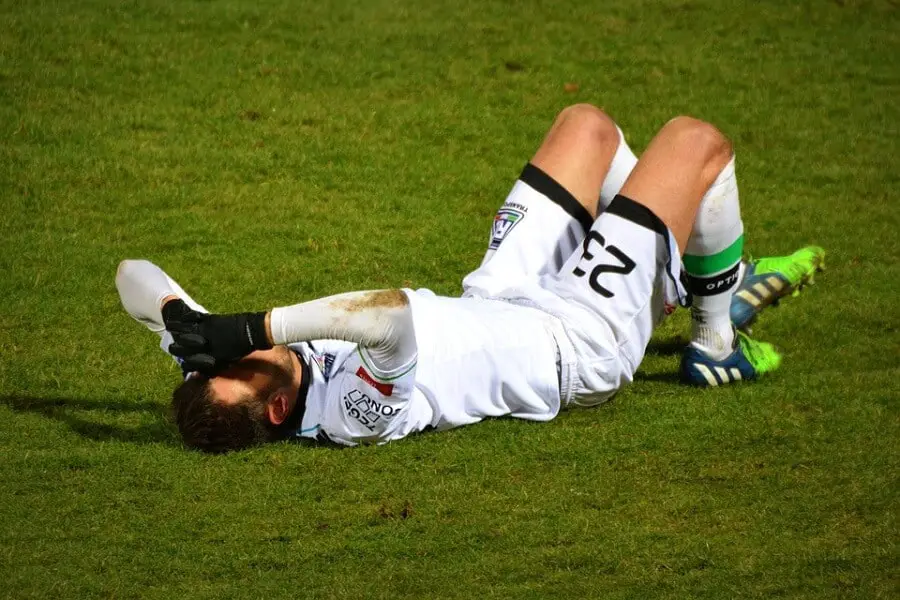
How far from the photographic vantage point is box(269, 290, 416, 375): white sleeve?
3914 millimetres

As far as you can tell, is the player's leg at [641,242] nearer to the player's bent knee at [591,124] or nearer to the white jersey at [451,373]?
the white jersey at [451,373]

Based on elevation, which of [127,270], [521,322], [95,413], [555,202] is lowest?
[95,413]

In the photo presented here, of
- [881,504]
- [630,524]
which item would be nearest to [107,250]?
[630,524]

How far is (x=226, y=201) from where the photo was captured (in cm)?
667

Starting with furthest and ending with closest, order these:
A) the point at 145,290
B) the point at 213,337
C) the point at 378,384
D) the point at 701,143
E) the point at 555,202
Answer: the point at 555,202 < the point at 701,143 < the point at 145,290 < the point at 378,384 < the point at 213,337

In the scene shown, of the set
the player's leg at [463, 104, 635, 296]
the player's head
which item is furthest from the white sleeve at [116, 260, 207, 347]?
the player's leg at [463, 104, 635, 296]

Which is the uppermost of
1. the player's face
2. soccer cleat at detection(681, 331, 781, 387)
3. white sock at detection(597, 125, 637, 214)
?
white sock at detection(597, 125, 637, 214)

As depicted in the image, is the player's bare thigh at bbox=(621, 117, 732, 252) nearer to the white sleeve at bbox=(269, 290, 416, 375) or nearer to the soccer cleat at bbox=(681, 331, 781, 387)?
the soccer cleat at bbox=(681, 331, 781, 387)

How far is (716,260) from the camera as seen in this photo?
4691mm

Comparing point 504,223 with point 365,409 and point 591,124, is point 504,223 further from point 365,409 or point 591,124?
point 365,409

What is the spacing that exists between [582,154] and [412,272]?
55.7 inches

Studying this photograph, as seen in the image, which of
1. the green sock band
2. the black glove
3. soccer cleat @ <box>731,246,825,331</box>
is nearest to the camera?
the black glove

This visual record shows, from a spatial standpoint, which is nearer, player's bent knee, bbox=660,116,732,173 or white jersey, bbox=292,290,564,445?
white jersey, bbox=292,290,564,445

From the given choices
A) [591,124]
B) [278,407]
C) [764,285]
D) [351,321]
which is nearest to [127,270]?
[278,407]
